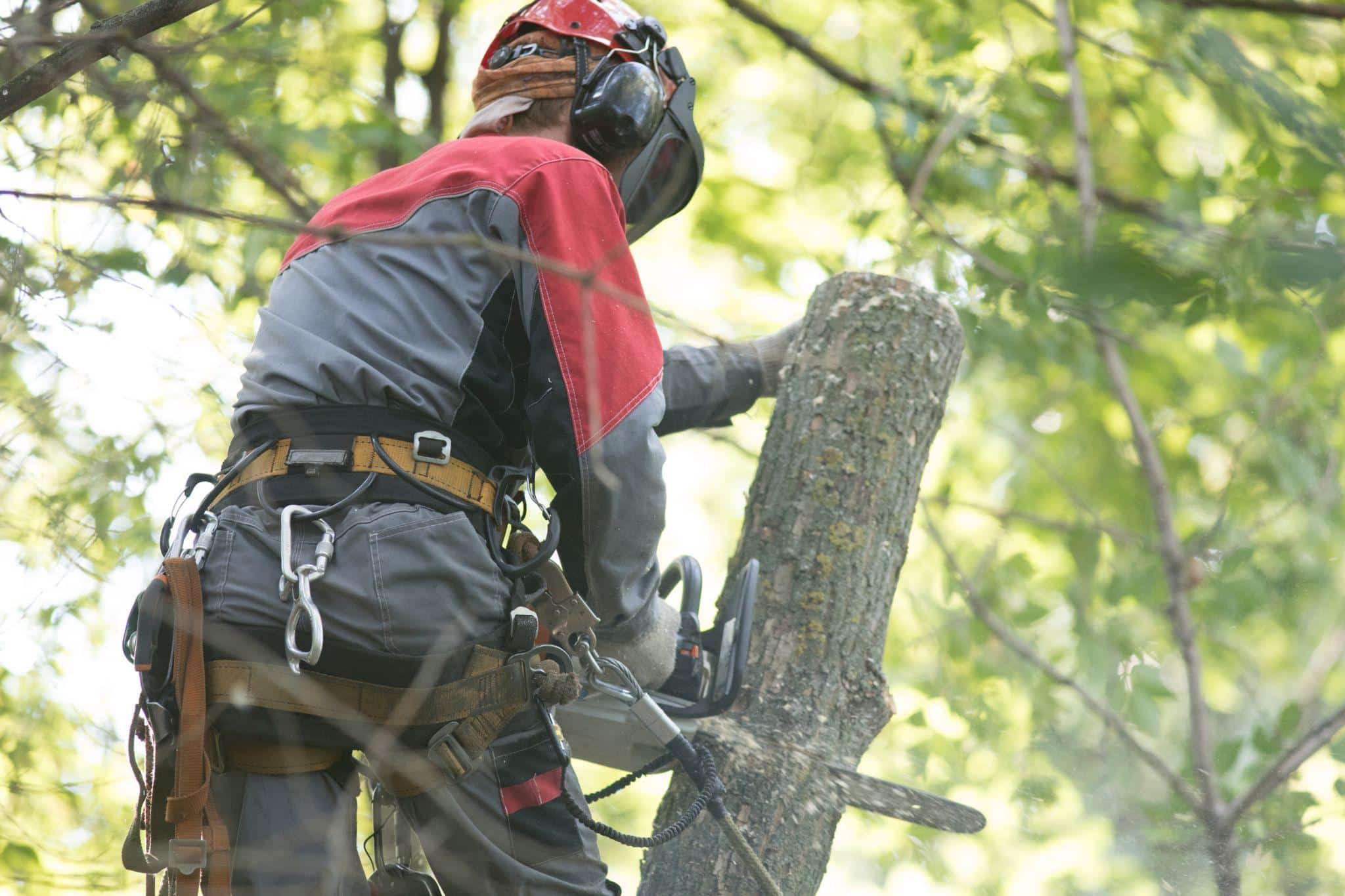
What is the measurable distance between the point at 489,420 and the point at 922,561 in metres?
3.92

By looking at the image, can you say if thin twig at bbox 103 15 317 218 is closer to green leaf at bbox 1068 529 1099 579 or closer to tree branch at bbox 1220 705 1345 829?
tree branch at bbox 1220 705 1345 829

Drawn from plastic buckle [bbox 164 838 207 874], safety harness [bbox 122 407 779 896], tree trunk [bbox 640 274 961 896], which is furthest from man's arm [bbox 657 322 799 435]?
plastic buckle [bbox 164 838 207 874]

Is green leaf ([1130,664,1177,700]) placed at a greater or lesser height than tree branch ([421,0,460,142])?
→ lesser

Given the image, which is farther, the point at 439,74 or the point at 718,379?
the point at 439,74

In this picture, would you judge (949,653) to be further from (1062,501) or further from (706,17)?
(706,17)

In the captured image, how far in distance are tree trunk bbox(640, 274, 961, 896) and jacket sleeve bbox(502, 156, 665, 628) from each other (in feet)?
1.70

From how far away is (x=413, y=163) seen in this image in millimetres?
→ 2104

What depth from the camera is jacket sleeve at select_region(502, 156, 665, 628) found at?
1.86 metres

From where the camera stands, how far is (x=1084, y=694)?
12.0 feet

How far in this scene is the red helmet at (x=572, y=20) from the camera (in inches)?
90.9

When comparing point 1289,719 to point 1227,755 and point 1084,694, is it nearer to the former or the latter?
point 1227,755

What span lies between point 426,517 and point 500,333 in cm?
34

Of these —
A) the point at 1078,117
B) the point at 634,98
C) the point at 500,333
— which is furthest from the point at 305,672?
the point at 1078,117

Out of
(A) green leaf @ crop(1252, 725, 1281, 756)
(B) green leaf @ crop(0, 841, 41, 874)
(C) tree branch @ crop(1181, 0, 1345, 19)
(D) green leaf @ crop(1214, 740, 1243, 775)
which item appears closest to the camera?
(C) tree branch @ crop(1181, 0, 1345, 19)
